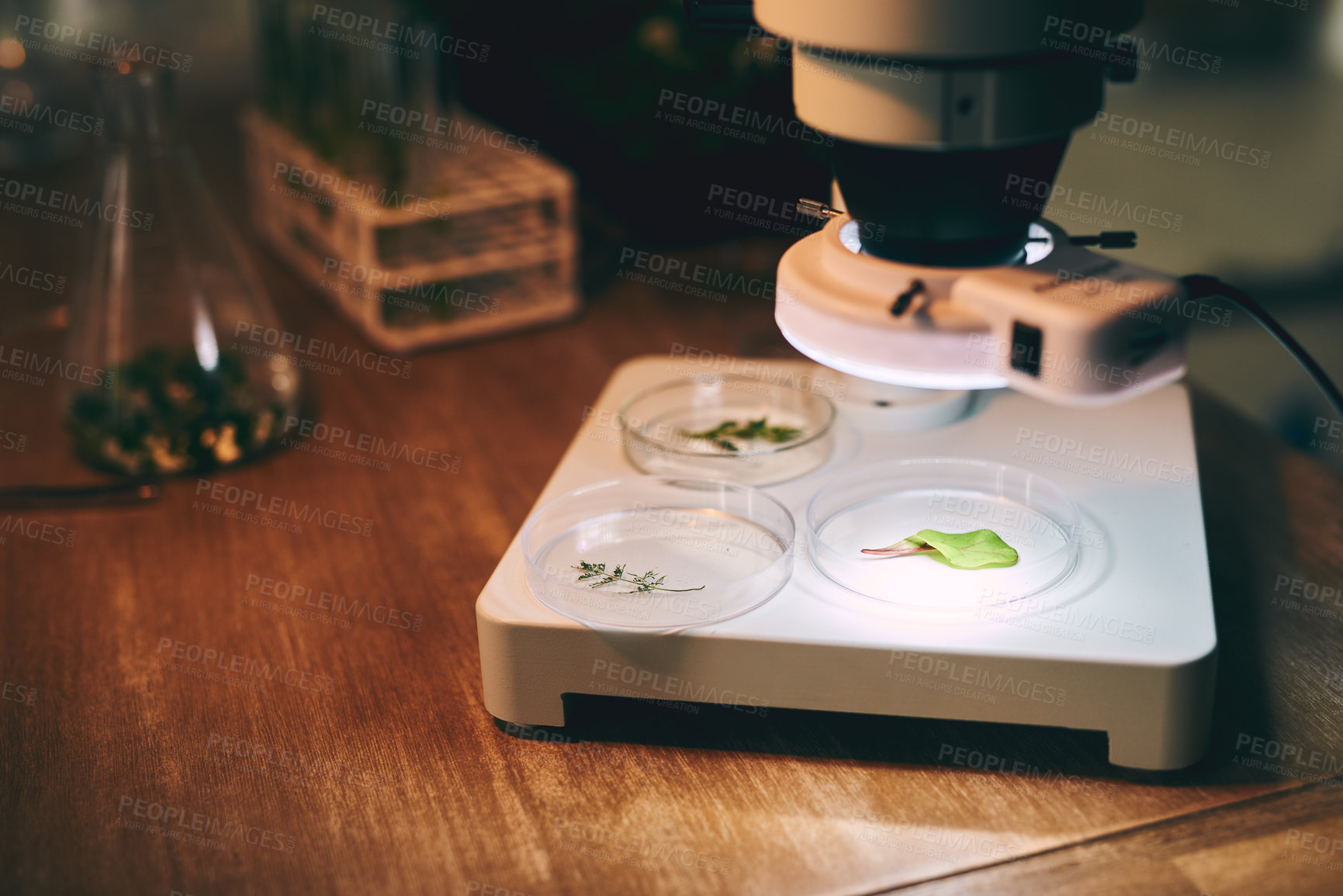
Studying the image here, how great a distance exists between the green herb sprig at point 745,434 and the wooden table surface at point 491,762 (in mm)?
181

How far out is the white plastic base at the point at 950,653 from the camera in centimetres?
63

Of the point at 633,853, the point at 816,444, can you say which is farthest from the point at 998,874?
the point at 816,444

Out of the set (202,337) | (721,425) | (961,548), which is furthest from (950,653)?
(202,337)

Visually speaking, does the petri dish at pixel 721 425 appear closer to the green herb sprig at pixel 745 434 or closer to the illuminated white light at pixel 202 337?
the green herb sprig at pixel 745 434

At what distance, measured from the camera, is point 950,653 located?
633 mm

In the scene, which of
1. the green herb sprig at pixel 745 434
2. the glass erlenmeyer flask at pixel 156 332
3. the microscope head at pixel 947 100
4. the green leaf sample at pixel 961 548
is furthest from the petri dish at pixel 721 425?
the glass erlenmeyer flask at pixel 156 332

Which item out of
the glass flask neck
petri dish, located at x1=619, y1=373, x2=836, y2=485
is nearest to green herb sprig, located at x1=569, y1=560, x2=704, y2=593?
petri dish, located at x1=619, y1=373, x2=836, y2=485

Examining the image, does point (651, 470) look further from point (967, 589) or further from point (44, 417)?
point (44, 417)

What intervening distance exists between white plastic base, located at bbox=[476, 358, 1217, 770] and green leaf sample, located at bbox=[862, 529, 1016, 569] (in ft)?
0.14

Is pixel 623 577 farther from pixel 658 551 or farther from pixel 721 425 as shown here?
pixel 721 425

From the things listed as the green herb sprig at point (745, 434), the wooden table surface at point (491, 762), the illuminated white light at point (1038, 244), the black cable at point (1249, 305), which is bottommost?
the wooden table surface at point (491, 762)

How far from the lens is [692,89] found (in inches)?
A: 46.4

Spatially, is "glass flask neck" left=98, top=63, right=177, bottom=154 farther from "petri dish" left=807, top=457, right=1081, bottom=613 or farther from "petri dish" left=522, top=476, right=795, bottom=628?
"petri dish" left=807, top=457, right=1081, bottom=613

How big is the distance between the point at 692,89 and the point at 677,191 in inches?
4.8
